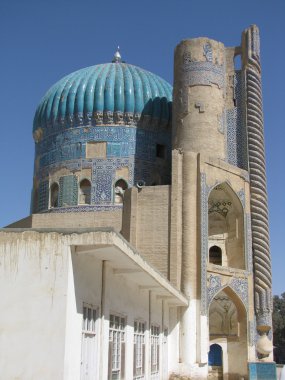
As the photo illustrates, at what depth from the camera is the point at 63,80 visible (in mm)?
21797

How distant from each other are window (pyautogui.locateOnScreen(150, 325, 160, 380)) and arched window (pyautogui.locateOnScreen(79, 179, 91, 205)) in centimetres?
762

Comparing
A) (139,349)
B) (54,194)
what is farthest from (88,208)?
(139,349)

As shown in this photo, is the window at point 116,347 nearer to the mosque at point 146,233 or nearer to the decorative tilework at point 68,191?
the mosque at point 146,233

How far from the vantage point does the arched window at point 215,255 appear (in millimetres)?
18078

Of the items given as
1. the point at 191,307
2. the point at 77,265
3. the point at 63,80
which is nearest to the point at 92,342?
the point at 77,265

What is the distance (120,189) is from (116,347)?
11006 millimetres

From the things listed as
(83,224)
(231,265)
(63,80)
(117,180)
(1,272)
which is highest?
(63,80)

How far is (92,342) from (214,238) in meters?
11.2

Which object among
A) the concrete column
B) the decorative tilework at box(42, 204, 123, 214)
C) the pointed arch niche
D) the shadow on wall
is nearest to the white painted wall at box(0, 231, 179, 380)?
the concrete column

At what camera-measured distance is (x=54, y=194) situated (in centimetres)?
2027

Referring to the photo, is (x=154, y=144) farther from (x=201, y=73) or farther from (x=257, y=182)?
(x=257, y=182)

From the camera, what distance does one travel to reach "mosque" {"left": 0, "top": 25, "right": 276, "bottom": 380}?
637 cm

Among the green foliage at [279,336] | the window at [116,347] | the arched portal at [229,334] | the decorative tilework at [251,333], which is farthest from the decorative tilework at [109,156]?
the green foliage at [279,336]

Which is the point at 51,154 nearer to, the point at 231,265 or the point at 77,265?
the point at 231,265
